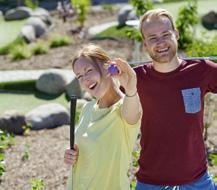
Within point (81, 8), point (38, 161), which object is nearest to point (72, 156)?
point (38, 161)

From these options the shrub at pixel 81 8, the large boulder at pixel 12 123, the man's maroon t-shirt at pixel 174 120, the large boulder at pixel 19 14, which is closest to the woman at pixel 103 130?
the man's maroon t-shirt at pixel 174 120

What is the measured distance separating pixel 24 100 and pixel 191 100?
24.2 ft

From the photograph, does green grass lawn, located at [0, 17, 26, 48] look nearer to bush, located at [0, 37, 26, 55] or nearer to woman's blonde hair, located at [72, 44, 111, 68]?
bush, located at [0, 37, 26, 55]

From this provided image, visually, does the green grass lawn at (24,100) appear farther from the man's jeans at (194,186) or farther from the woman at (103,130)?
the woman at (103,130)

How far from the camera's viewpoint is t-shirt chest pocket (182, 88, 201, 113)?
3111 millimetres

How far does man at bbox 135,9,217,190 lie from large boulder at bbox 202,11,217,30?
12290mm

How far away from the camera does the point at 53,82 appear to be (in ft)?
34.3

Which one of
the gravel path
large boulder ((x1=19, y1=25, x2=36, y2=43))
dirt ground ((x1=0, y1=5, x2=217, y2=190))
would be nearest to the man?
dirt ground ((x1=0, y1=5, x2=217, y2=190))

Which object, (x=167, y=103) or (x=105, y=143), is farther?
(x=167, y=103)

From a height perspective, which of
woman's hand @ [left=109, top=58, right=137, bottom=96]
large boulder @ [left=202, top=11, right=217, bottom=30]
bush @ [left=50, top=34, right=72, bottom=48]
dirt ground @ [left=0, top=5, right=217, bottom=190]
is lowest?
bush @ [left=50, top=34, right=72, bottom=48]

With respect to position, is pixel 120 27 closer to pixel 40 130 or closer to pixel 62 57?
pixel 62 57

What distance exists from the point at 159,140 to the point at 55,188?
9.37 ft

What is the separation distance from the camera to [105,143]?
9.66 ft

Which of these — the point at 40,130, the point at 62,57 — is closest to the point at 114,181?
the point at 40,130
